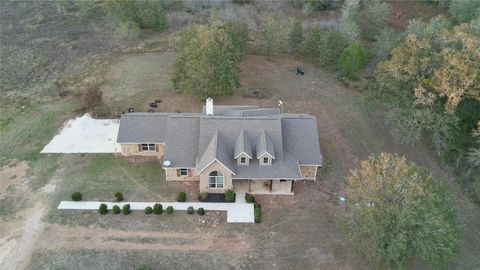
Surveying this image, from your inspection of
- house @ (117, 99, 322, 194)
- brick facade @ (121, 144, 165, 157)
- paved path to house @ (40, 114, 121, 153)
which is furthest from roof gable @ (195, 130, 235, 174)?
paved path to house @ (40, 114, 121, 153)

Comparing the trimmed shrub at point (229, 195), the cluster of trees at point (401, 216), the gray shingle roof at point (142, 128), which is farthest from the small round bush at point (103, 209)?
the cluster of trees at point (401, 216)

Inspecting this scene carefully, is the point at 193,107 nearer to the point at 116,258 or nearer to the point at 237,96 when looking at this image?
the point at 237,96

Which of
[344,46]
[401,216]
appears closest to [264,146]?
[401,216]

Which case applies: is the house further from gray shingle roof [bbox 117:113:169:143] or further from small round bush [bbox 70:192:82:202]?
small round bush [bbox 70:192:82:202]

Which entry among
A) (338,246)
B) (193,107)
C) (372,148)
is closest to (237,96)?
(193,107)

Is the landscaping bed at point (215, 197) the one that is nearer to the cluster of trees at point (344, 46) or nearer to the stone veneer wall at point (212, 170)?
the stone veneer wall at point (212, 170)

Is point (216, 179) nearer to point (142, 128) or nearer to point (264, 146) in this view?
point (264, 146)
